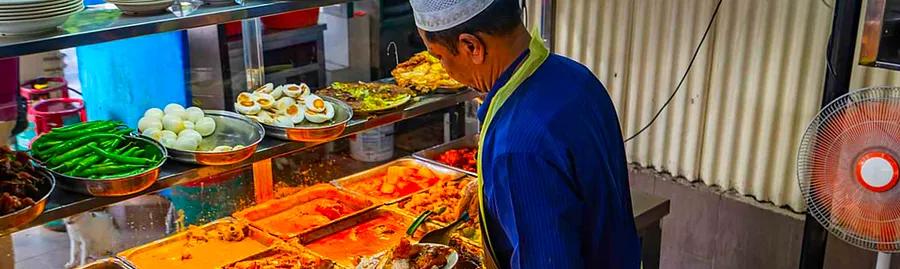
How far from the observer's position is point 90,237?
2941mm

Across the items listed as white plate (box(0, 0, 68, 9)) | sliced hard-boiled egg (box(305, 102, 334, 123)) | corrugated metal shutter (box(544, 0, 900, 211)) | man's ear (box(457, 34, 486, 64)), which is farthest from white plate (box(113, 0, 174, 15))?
corrugated metal shutter (box(544, 0, 900, 211))

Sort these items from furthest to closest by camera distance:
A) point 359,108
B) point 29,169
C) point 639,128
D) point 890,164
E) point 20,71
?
point 639,128
point 20,71
point 359,108
point 890,164
point 29,169

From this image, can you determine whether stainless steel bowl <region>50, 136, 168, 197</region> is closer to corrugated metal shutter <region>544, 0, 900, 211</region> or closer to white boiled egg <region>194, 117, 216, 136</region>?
white boiled egg <region>194, 117, 216, 136</region>

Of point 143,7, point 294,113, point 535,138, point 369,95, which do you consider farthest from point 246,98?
point 535,138

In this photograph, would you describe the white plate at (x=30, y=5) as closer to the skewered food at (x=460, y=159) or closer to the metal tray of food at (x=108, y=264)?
the metal tray of food at (x=108, y=264)

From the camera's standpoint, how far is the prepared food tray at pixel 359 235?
9.71ft

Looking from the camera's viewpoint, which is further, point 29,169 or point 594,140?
point 29,169

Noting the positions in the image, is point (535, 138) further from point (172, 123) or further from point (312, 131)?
point (172, 123)

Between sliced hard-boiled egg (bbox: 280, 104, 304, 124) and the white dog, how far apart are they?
72 cm

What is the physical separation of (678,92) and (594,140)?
2.29m

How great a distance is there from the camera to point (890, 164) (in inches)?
107

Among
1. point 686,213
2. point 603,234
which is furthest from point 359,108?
point 686,213

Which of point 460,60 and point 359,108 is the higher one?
point 460,60

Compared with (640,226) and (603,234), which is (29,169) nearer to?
(603,234)
